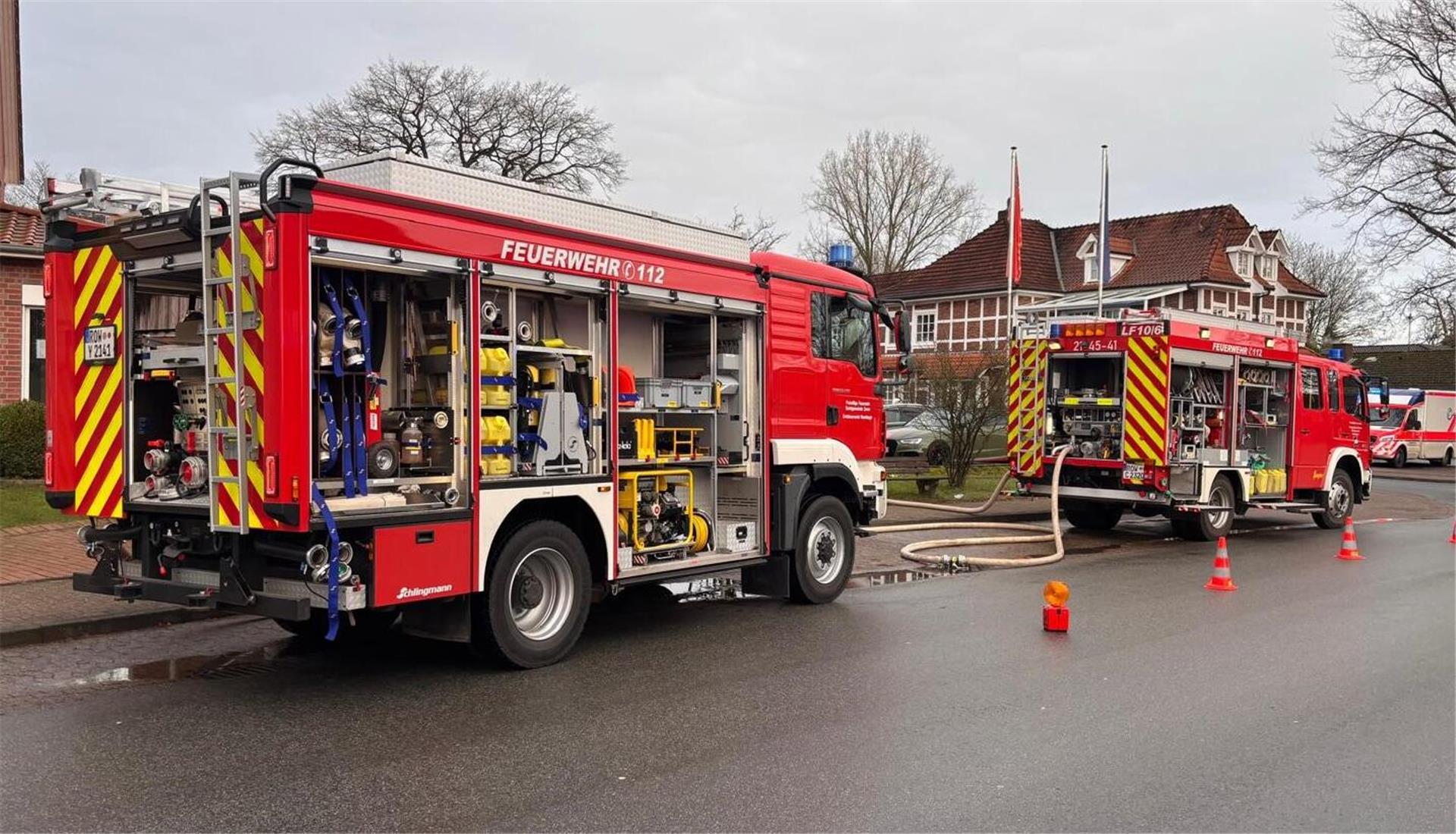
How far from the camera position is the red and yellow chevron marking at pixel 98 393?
6.74 metres

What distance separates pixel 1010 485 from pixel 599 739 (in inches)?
664

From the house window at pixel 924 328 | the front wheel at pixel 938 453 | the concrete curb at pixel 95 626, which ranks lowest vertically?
the concrete curb at pixel 95 626

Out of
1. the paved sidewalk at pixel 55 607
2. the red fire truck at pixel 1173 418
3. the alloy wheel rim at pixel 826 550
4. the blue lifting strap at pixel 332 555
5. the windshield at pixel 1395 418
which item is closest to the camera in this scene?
the blue lifting strap at pixel 332 555

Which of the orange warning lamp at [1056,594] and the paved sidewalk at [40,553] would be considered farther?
the paved sidewalk at [40,553]

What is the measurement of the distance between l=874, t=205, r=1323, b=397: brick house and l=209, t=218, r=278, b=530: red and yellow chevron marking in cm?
4378

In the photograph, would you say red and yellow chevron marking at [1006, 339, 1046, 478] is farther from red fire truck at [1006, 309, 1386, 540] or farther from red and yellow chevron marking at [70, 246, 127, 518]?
red and yellow chevron marking at [70, 246, 127, 518]

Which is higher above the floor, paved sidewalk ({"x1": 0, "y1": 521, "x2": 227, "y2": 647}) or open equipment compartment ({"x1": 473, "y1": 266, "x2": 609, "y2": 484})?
A: open equipment compartment ({"x1": 473, "y1": 266, "x2": 609, "y2": 484})

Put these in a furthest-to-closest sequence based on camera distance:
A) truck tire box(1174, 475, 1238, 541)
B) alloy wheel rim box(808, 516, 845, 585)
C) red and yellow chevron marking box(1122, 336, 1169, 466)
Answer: truck tire box(1174, 475, 1238, 541) < red and yellow chevron marking box(1122, 336, 1169, 466) < alloy wheel rim box(808, 516, 845, 585)

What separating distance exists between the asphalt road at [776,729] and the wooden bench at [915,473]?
9.67 m

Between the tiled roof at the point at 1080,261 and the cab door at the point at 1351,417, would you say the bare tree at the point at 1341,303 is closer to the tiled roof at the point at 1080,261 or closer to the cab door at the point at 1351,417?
the tiled roof at the point at 1080,261

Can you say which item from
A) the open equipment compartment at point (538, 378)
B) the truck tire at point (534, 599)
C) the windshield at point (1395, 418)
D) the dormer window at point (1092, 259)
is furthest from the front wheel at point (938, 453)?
the dormer window at point (1092, 259)

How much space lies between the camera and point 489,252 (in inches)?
265

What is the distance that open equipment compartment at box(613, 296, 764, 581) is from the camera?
7980 millimetres

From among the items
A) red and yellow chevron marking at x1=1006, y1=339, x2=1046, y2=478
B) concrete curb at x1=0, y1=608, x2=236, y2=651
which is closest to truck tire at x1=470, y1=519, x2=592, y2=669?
concrete curb at x1=0, y1=608, x2=236, y2=651
